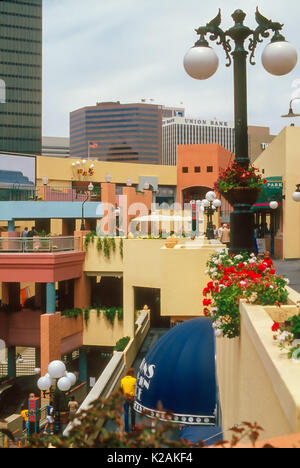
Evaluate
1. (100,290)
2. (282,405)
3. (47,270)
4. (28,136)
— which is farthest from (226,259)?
(28,136)

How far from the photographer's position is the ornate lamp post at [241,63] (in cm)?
771

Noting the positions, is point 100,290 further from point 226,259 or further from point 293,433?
point 293,433

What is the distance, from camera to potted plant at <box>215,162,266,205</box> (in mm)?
7898

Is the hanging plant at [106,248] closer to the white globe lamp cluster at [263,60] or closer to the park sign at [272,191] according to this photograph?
the park sign at [272,191]

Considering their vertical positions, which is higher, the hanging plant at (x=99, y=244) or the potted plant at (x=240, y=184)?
the potted plant at (x=240, y=184)

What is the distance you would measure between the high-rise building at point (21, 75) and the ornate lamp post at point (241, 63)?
109 metres

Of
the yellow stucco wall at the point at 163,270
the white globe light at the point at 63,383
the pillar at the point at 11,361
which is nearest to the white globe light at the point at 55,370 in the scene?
the white globe light at the point at 63,383

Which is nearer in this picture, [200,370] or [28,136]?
[200,370]

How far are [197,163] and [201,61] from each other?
55500 millimetres

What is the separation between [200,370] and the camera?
12500mm

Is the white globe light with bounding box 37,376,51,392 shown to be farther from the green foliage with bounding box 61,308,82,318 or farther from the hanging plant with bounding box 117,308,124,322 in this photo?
the hanging plant with bounding box 117,308,124,322

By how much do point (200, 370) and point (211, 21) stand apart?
7692 millimetres

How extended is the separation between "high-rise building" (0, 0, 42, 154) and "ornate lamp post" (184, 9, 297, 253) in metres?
109

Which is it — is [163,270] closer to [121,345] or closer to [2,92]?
[121,345]
